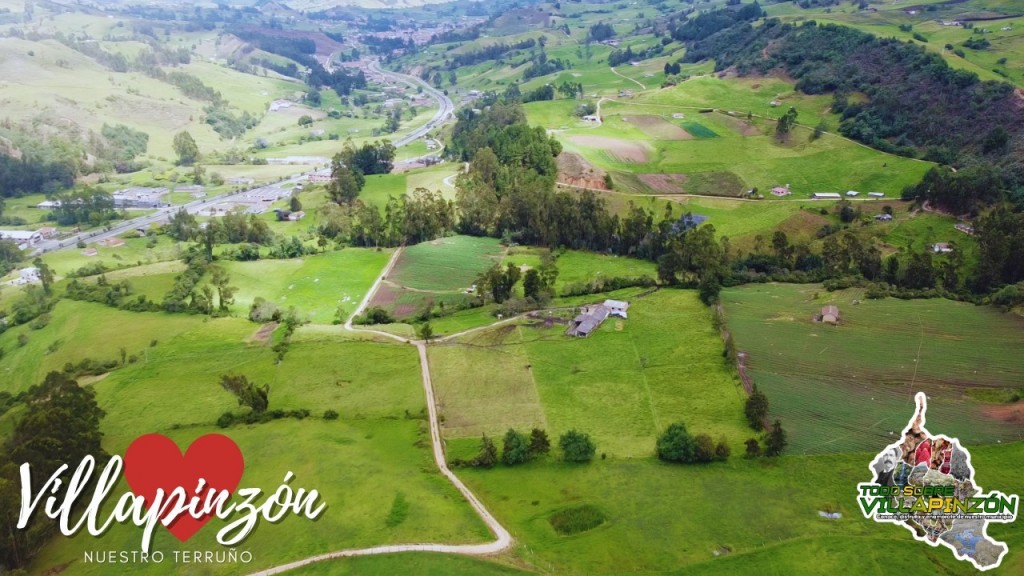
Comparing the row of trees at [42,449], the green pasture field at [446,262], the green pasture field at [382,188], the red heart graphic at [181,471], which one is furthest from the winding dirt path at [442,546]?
the green pasture field at [382,188]

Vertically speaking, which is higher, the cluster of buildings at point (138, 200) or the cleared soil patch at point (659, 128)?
the cleared soil patch at point (659, 128)

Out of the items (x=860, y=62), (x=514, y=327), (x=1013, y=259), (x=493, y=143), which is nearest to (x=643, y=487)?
(x=514, y=327)

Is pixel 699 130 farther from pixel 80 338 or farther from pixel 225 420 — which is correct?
pixel 80 338

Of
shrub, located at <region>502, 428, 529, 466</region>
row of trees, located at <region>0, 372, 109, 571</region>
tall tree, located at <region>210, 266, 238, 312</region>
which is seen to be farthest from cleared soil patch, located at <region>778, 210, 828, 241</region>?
row of trees, located at <region>0, 372, 109, 571</region>

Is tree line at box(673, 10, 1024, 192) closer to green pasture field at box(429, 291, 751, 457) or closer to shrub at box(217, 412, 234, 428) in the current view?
green pasture field at box(429, 291, 751, 457)

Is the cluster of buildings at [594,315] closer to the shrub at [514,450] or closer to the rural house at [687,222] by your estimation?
the shrub at [514,450]

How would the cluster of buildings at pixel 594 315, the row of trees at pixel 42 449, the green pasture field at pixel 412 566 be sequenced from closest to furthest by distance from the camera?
the green pasture field at pixel 412 566 < the row of trees at pixel 42 449 < the cluster of buildings at pixel 594 315
